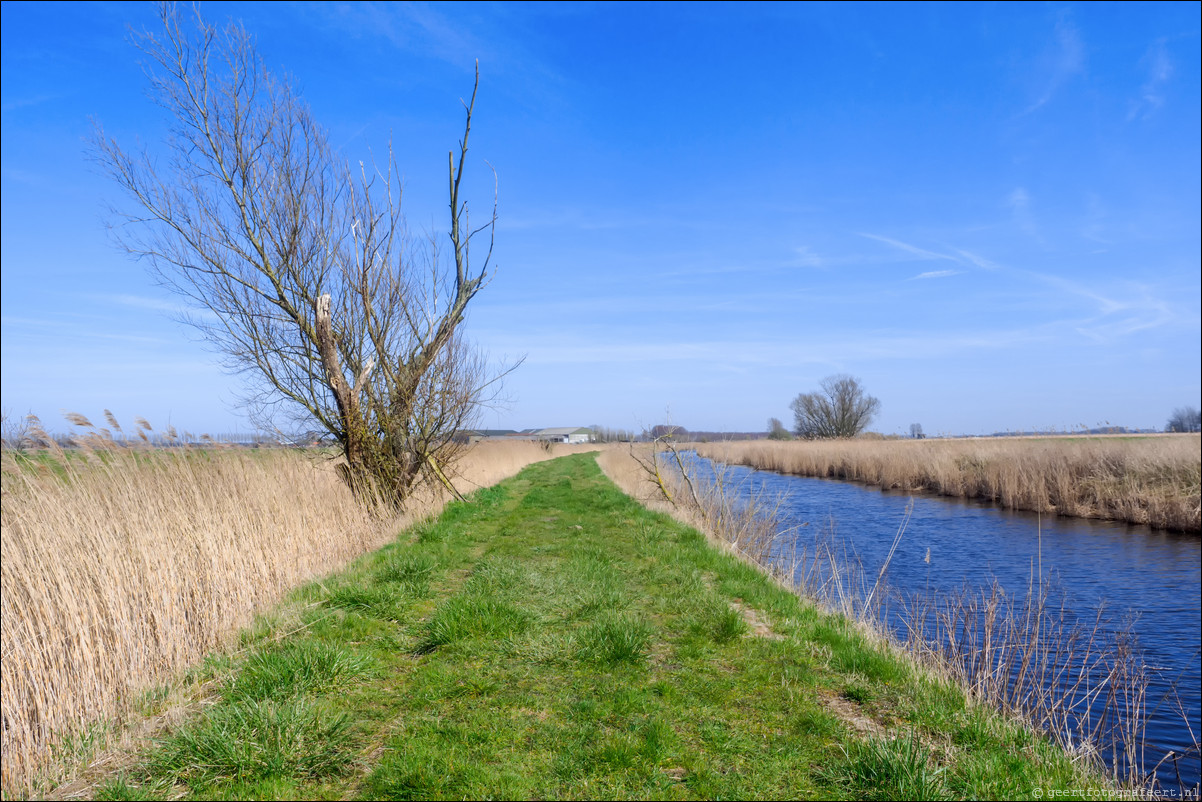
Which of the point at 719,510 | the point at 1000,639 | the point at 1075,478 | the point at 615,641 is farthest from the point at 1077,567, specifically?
the point at 615,641

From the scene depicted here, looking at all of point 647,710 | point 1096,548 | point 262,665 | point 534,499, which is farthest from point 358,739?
point 1096,548

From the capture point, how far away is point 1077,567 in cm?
1073

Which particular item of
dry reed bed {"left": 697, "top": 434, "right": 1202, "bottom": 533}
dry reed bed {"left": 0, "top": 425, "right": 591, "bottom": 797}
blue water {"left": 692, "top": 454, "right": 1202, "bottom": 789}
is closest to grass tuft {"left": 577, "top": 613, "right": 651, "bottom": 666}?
dry reed bed {"left": 0, "top": 425, "right": 591, "bottom": 797}

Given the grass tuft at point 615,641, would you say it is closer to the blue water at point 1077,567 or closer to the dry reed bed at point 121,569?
the dry reed bed at point 121,569

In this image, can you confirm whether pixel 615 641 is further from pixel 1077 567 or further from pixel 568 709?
pixel 1077 567

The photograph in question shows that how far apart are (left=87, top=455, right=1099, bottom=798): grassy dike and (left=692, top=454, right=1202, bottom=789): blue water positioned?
274cm

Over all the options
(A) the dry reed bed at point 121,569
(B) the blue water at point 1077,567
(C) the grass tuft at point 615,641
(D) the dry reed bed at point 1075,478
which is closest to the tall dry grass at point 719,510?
(B) the blue water at point 1077,567

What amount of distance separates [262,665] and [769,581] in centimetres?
518

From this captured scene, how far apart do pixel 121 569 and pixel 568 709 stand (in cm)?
336

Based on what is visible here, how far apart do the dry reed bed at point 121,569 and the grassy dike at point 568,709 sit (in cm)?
36

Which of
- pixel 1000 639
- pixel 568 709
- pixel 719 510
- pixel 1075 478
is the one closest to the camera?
pixel 568 709

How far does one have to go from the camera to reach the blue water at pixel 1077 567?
6262mm

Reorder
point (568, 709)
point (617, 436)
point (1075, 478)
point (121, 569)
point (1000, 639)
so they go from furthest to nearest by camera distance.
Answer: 1. point (617, 436)
2. point (1075, 478)
3. point (1000, 639)
4. point (121, 569)
5. point (568, 709)

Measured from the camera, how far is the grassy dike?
301 centimetres
